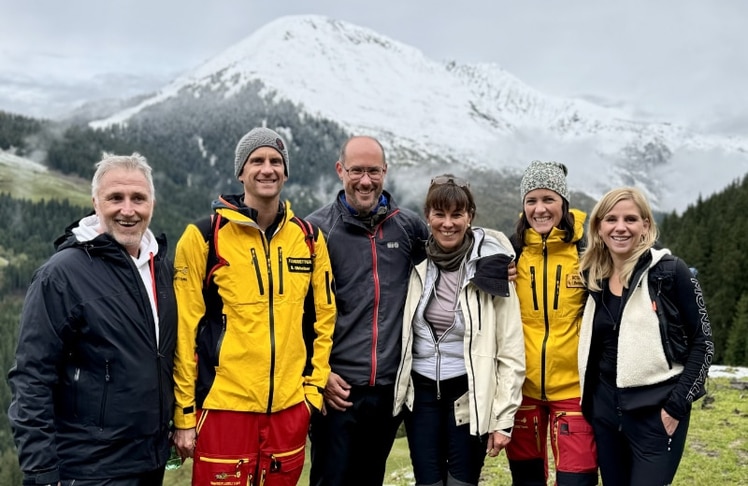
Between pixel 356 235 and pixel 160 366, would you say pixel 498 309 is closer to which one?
pixel 356 235

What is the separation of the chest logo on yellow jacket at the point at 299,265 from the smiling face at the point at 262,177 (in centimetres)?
60

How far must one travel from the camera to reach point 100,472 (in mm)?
4594

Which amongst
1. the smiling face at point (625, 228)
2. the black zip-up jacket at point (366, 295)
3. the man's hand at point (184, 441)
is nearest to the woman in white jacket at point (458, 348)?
the black zip-up jacket at point (366, 295)

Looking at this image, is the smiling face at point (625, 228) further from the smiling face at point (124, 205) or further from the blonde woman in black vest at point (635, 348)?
the smiling face at point (124, 205)

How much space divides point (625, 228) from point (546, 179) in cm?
91

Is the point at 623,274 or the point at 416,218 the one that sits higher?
the point at 416,218

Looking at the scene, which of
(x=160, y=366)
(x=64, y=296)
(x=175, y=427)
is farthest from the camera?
(x=175, y=427)

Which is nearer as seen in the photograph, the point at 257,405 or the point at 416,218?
the point at 257,405

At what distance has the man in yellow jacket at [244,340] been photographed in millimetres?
5367

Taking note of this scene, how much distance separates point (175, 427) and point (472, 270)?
121 inches

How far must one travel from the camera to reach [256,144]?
573cm

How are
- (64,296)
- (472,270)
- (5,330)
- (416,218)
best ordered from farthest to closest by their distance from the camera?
(5,330) < (416,218) < (472,270) < (64,296)

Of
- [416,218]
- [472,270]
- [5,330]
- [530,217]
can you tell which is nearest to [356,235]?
[416,218]

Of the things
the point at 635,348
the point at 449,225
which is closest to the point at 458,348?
the point at 449,225
